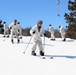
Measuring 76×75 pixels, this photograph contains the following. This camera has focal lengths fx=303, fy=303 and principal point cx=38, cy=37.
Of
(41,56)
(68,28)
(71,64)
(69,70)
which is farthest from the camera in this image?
(68,28)

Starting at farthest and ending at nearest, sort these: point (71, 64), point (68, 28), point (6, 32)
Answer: point (68, 28) < point (6, 32) < point (71, 64)

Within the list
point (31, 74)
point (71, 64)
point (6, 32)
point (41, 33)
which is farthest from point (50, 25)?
point (31, 74)

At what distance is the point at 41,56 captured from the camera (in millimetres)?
16109

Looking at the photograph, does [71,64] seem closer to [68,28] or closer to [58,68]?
[58,68]

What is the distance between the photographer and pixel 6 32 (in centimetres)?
3309

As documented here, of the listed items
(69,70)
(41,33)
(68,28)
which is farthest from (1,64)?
(68,28)

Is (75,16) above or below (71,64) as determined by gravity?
above

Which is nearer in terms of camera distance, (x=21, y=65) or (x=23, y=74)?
(x=23, y=74)

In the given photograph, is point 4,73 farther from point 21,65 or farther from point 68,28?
point 68,28

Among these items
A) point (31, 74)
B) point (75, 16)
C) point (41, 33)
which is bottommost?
point (31, 74)

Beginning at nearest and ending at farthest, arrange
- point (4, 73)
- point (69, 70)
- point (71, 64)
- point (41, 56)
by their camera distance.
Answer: point (4, 73) → point (69, 70) → point (71, 64) → point (41, 56)

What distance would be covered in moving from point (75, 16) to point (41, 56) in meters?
41.1

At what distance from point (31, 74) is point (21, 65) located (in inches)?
70.7

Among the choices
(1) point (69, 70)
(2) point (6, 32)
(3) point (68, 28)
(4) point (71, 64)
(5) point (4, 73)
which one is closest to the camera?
(5) point (4, 73)
